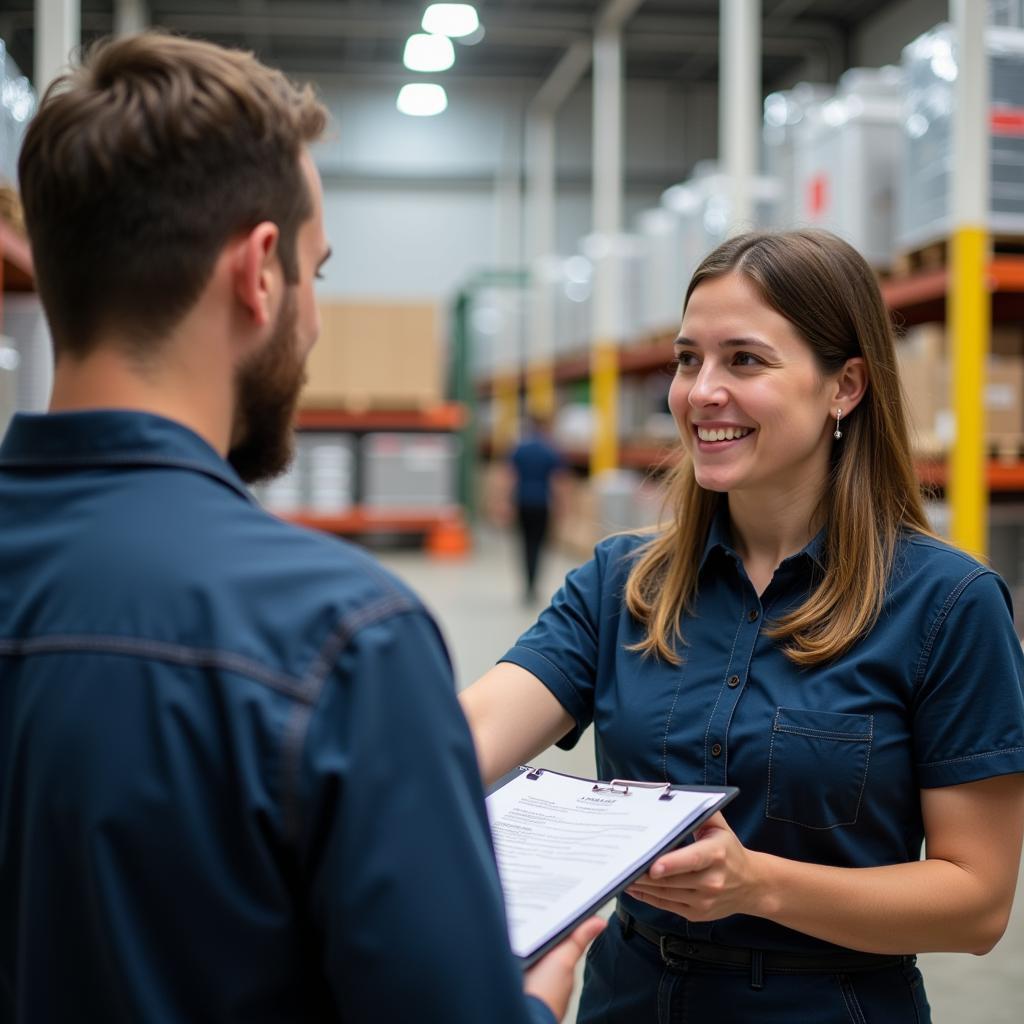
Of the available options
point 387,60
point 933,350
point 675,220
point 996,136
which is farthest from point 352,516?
point 996,136

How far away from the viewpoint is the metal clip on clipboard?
1.41m

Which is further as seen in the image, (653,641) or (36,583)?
(653,641)

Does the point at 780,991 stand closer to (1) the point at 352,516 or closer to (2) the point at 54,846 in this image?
(2) the point at 54,846

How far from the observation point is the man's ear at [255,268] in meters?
0.96

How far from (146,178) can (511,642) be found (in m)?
7.45

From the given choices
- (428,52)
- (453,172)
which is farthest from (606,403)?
(453,172)

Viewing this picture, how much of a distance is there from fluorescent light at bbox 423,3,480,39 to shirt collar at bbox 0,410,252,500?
14283 mm

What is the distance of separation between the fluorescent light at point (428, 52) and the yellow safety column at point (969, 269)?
36.5 feet

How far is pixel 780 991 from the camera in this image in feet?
5.11

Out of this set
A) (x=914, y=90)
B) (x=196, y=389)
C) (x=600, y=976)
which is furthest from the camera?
(x=914, y=90)

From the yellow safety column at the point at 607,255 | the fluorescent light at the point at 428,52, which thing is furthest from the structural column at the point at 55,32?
the fluorescent light at the point at 428,52

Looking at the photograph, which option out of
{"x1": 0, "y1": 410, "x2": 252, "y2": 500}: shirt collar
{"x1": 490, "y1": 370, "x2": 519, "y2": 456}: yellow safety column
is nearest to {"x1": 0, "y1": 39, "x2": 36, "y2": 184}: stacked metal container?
{"x1": 0, "y1": 410, "x2": 252, "y2": 500}: shirt collar

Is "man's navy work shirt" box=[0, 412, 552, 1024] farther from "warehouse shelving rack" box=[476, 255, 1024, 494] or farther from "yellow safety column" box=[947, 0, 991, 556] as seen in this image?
"yellow safety column" box=[947, 0, 991, 556]

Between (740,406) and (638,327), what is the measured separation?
10.4 metres
